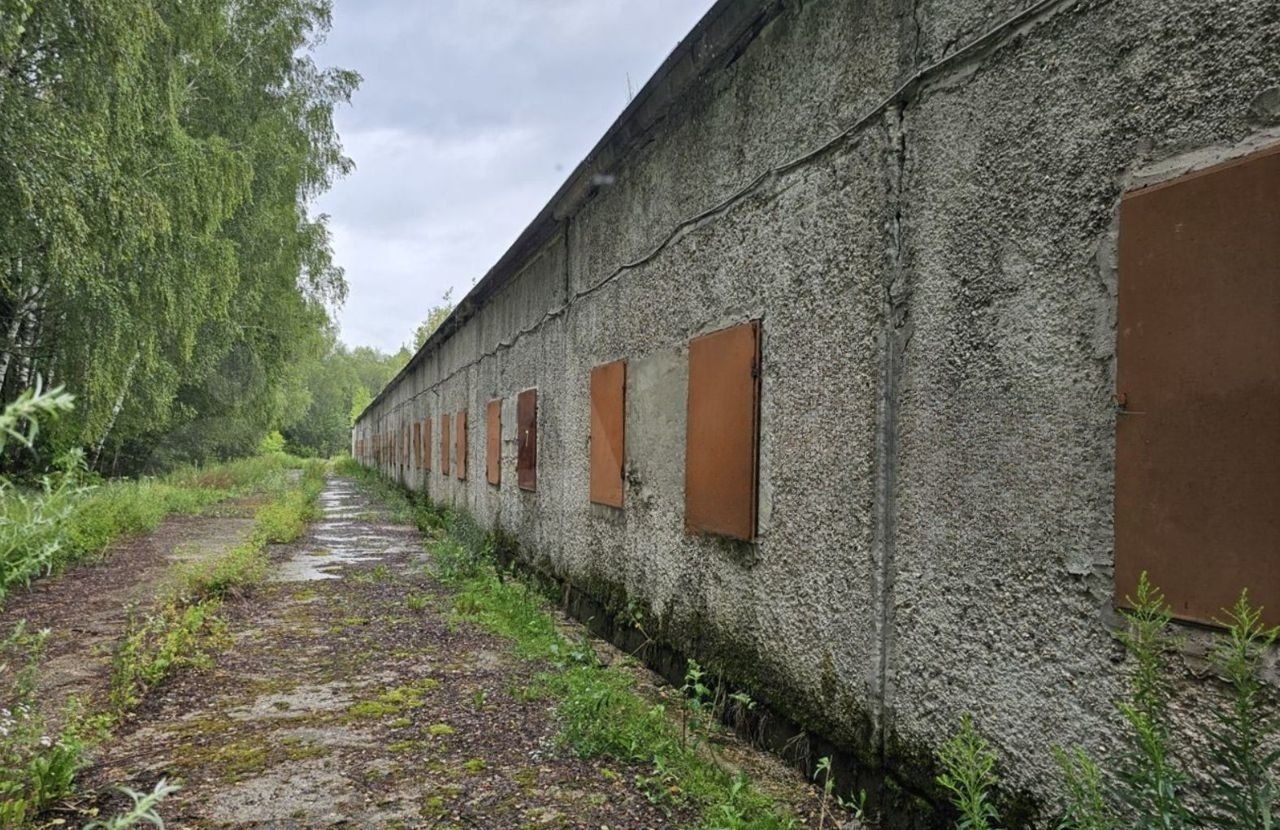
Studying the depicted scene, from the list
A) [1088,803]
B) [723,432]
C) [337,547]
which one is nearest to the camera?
[1088,803]

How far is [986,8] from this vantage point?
2346mm

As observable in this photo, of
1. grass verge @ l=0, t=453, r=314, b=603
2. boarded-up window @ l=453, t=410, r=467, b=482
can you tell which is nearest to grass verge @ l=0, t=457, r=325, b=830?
grass verge @ l=0, t=453, r=314, b=603

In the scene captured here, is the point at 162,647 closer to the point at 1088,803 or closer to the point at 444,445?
the point at 1088,803

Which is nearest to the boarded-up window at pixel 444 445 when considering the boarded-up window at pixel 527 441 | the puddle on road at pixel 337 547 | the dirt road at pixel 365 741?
the puddle on road at pixel 337 547

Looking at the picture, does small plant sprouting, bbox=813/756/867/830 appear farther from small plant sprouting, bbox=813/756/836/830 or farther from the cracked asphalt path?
the cracked asphalt path

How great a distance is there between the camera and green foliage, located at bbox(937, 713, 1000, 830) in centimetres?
184

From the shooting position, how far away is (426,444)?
16797mm

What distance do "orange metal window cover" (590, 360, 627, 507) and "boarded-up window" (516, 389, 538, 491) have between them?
1847 mm

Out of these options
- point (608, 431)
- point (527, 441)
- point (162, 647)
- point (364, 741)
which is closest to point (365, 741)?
point (364, 741)

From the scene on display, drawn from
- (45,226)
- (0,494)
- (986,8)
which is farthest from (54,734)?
(45,226)

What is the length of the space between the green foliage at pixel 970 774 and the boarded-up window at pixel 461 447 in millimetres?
9857

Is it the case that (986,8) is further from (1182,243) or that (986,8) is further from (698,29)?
(698,29)

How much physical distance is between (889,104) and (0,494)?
2.66 meters

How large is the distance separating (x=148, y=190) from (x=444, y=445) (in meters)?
5.86
